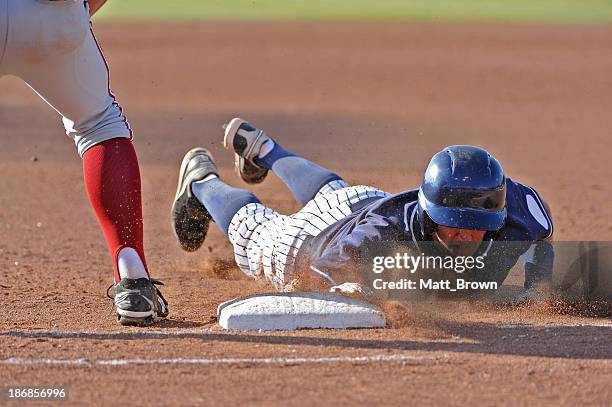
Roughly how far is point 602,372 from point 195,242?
9.46 ft

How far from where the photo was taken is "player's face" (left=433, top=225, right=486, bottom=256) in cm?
438

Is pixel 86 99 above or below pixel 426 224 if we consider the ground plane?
above

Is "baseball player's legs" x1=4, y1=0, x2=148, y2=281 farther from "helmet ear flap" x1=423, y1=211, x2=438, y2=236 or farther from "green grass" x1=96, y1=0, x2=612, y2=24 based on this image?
"green grass" x1=96, y1=0, x2=612, y2=24

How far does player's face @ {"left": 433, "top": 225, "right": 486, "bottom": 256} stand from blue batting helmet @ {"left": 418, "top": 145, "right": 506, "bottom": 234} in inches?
1.4

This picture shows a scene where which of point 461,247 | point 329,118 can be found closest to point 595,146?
point 329,118

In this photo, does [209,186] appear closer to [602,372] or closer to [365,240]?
[365,240]

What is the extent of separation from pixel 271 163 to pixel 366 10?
2288 centimetres

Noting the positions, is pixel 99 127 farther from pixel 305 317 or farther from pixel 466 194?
pixel 466 194

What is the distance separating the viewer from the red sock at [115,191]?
14.5 ft

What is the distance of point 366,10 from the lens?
28.5 m

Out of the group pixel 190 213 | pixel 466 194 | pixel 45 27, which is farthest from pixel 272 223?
pixel 45 27

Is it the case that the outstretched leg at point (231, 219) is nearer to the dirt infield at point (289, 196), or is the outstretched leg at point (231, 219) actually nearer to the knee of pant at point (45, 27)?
the dirt infield at point (289, 196)

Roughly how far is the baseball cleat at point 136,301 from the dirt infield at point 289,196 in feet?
0.26

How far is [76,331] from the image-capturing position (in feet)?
14.2
